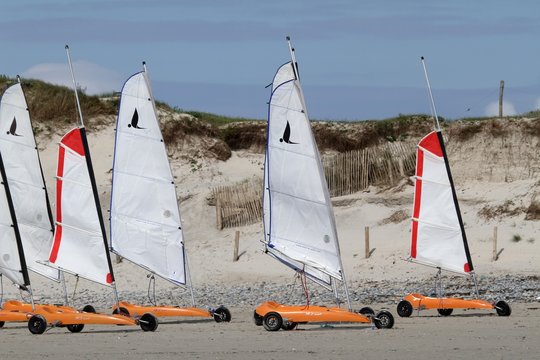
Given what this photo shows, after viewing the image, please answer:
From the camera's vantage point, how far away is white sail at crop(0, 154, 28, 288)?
75.1 feet

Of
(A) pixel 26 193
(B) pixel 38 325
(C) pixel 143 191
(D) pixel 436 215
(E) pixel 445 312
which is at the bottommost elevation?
(E) pixel 445 312

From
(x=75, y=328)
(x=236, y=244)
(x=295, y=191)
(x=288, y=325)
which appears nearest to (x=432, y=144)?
(x=295, y=191)

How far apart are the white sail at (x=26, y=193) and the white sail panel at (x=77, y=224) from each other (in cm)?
360

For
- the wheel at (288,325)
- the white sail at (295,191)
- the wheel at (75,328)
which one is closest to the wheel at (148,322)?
the wheel at (75,328)

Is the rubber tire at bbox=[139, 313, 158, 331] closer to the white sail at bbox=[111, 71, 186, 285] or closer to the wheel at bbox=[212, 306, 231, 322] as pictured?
the wheel at bbox=[212, 306, 231, 322]

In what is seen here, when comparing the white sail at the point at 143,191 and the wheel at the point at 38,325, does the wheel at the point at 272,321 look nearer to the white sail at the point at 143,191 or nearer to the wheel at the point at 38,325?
the white sail at the point at 143,191

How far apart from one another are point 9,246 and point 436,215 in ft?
25.4

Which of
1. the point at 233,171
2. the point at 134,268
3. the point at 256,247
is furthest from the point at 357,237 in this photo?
the point at 233,171

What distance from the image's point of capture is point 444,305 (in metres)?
23.4

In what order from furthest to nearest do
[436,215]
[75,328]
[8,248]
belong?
[436,215] → [8,248] → [75,328]

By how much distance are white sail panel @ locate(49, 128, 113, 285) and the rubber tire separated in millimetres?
1210

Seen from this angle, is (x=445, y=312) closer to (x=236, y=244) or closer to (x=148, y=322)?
(x=148, y=322)

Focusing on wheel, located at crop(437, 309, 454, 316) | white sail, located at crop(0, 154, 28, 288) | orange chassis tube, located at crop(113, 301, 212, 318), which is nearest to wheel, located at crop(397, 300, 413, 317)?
wheel, located at crop(437, 309, 454, 316)

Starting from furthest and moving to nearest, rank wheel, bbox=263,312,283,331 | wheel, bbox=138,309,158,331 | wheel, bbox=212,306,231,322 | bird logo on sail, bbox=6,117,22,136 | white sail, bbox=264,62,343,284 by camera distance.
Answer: bird logo on sail, bbox=6,117,22,136
wheel, bbox=212,306,231,322
wheel, bbox=138,309,158,331
white sail, bbox=264,62,343,284
wheel, bbox=263,312,283,331
